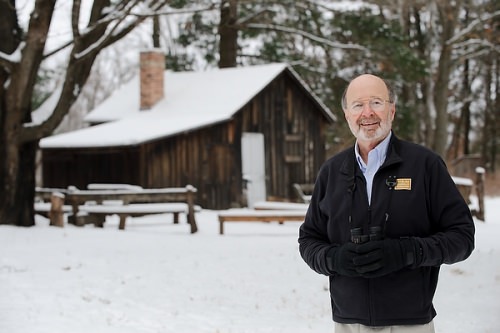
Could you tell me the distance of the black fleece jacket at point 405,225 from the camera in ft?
10.6

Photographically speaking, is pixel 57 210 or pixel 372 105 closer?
pixel 372 105

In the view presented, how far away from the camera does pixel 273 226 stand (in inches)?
686

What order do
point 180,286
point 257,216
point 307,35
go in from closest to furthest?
1. point 180,286
2. point 257,216
3. point 307,35

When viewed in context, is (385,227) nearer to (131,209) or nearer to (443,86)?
(131,209)

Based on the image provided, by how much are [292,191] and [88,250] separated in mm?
14542

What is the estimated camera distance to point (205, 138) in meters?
23.7

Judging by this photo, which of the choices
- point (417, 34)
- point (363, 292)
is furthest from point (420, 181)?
point (417, 34)

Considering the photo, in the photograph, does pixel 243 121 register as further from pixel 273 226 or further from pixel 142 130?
pixel 273 226

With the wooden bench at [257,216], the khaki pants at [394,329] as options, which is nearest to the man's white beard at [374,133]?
the khaki pants at [394,329]

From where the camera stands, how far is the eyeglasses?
340cm

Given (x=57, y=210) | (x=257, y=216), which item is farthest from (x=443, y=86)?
(x=57, y=210)

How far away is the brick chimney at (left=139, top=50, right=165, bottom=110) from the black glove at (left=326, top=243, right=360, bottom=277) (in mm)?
22508

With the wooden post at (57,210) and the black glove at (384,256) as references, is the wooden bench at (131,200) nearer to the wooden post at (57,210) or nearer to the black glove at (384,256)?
the wooden post at (57,210)

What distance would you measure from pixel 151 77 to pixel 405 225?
23.2m
